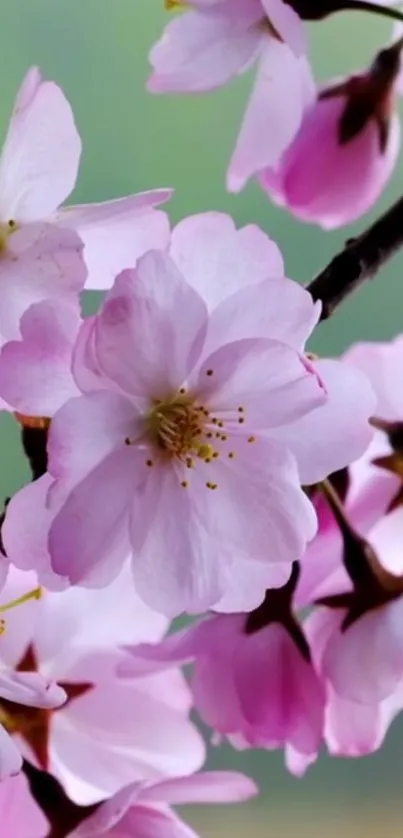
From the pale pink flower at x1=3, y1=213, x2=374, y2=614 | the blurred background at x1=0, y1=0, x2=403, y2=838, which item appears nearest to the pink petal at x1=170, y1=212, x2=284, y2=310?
the pale pink flower at x1=3, y1=213, x2=374, y2=614

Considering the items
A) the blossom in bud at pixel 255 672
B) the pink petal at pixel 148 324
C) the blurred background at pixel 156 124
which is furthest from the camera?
the blurred background at pixel 156 124

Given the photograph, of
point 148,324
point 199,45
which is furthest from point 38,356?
point 199,45

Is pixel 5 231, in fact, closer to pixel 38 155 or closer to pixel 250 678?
pixel 38 155

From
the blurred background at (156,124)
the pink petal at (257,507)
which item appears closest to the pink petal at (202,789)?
the pink petal at (257,507)

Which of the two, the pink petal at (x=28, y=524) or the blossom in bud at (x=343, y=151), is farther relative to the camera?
the blossom in bud at (x=343, y=151)

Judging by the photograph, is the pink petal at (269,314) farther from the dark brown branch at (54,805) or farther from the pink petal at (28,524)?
the dark brown branch at (54,805)

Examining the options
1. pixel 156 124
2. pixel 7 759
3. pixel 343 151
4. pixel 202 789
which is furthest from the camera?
pixel 156 124
